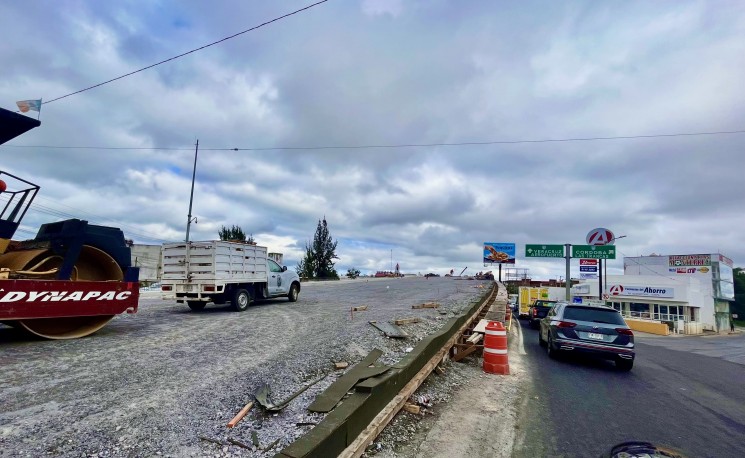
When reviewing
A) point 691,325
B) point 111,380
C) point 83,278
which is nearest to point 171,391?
point 111,380

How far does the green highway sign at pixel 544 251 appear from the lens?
33.8 m

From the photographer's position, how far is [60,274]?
7582 millimetres

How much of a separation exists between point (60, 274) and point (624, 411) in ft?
32.8

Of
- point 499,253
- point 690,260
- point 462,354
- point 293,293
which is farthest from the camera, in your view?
point 499,253

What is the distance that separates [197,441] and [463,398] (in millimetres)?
4181

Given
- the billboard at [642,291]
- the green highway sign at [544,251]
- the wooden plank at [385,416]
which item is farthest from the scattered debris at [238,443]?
the billboard at [642,291]

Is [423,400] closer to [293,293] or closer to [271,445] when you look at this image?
[271,445]

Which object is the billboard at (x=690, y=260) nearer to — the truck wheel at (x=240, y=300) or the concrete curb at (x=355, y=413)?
the truck wheel at (x=240, y=300)

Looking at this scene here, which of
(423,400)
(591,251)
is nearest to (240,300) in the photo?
(423,400)

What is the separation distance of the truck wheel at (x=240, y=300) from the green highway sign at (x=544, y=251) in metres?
27.7

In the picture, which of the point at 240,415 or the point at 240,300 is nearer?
the point at 240,415

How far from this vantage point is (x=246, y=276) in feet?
46.6

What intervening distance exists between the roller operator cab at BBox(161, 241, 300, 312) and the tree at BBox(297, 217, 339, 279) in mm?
36842

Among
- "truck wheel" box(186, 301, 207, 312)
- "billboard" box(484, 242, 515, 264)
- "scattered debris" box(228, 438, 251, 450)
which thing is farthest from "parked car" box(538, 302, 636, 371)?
"billboard" box(484, 242, 515, 264)
